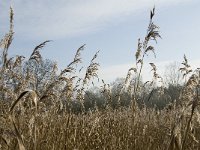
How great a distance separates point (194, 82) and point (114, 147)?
1200 mm

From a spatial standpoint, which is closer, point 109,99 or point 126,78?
point 109,99

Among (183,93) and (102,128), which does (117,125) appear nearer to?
(102,128)

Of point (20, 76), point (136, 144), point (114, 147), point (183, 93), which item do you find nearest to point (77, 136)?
point (114, 147)

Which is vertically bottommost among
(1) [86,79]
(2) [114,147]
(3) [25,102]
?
(2) [114,147]

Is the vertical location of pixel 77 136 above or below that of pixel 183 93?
below

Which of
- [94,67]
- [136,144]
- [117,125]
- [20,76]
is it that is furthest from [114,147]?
[20,76]

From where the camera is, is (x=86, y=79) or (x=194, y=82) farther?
(x=86, y=79)

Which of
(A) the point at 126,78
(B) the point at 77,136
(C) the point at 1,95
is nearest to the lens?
(B) the point at 77,136

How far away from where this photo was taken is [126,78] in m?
5.07

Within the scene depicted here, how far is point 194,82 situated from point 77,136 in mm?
1496

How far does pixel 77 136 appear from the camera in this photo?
156 inches

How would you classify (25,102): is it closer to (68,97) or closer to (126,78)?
(68,97)

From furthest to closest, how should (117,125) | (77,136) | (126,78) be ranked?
(126,78)
(117,125)
(77,136)

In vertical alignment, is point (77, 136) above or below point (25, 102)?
below
